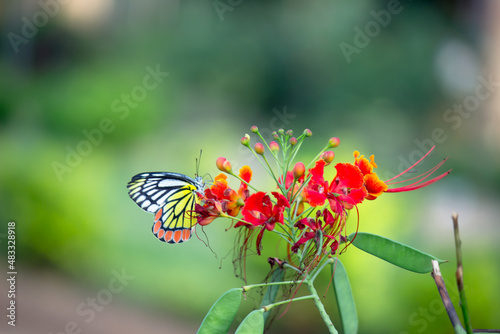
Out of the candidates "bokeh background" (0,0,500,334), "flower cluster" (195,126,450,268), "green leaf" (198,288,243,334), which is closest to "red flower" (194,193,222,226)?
"flower cluster" (195,126,450,268)

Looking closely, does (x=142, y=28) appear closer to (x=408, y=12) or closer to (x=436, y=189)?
(x=408, y=12)

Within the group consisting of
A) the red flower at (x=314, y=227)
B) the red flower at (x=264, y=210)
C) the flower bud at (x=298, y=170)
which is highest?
A: the flower bud at (x=298, y=170)

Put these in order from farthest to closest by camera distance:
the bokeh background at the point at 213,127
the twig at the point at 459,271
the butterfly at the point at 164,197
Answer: the bokeh background at the point at 213,127
the butterfly at the point at 164,197
the twig at the point at 459,271

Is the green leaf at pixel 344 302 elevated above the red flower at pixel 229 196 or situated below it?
below

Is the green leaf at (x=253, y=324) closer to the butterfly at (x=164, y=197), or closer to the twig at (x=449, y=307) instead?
the twig at (x=449, y=307)

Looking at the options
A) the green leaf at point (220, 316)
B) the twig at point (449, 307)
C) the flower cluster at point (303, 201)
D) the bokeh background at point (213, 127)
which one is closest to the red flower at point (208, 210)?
the flower cluster at point (303, 201)

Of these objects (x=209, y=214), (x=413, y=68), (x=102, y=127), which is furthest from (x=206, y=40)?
(x=209, y=214)

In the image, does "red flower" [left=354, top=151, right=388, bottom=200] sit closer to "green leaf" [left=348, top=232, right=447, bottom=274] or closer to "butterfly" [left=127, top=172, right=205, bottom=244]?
"green leaf" [left=348, top=232, right=447, bottom=274]
